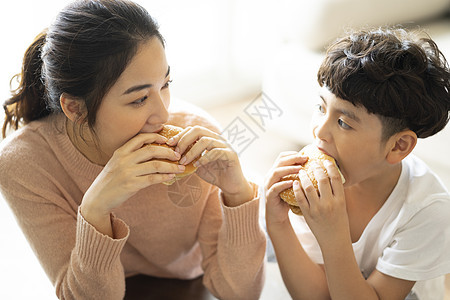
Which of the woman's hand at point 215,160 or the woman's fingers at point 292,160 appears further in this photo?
the woman's fingers at point 292,160

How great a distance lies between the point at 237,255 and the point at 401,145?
0.50 metres

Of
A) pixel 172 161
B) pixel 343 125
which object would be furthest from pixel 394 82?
pixel 172 161

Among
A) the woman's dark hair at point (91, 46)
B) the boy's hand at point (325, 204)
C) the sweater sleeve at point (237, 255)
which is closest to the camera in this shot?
the woman's dark hair at point (91, 46)

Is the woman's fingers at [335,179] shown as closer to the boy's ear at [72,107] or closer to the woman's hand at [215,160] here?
the woman's hand at [215,160]

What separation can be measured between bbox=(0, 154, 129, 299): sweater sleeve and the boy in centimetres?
42

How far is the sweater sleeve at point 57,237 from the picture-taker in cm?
126

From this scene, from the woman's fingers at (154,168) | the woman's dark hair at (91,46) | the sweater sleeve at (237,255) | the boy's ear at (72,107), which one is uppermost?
the woman's dark hair at (91,46)

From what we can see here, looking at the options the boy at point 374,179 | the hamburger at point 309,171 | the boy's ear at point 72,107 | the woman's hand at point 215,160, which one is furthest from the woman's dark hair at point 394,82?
the boy's ear at point 72,107

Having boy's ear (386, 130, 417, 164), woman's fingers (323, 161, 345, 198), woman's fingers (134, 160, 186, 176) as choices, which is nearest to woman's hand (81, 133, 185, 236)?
woman's fingers (134, 160, 186, 176)

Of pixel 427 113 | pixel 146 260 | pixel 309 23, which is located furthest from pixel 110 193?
pixel 309 23

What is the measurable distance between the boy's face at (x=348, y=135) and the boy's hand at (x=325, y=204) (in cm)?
6

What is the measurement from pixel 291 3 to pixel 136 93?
1.30 m

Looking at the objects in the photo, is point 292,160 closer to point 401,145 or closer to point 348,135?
point 348,135

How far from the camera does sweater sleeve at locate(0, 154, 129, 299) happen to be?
1262mm
